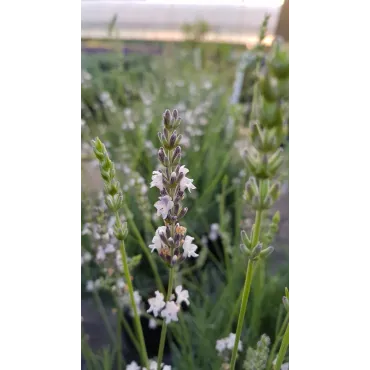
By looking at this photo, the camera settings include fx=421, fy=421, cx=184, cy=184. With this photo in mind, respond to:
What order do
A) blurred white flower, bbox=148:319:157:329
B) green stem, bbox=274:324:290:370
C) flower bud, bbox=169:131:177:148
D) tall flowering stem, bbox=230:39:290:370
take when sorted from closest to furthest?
tall flowering stem, bbox=230:39:290:370, flower bud, bbox=169:131:177:148, green stem, bbox=274:324:290:370, blurred white flower, bbox=148:319:157:329

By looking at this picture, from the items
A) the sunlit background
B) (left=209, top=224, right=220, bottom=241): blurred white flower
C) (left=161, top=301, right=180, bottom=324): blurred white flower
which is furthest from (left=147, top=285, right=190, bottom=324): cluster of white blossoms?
the sunlit background

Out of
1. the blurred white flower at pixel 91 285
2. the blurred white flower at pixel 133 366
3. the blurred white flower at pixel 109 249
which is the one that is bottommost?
the blurred white flower at pixel 133 366

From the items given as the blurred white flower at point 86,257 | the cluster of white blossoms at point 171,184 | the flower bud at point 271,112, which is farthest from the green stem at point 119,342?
the flower bud at point 271,112

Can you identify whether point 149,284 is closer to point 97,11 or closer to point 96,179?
point 96,179

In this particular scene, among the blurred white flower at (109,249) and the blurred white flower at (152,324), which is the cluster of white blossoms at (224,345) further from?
the blurred white flower at (109,249)

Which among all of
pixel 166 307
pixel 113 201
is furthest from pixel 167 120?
pixel 166 307

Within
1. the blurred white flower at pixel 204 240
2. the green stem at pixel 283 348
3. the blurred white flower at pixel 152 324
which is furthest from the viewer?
the blurred white flower at pixel 204 240

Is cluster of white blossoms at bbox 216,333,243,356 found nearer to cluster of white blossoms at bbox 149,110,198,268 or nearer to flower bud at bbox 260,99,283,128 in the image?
cluster of white blossoms at bbox 149,110,198,268
